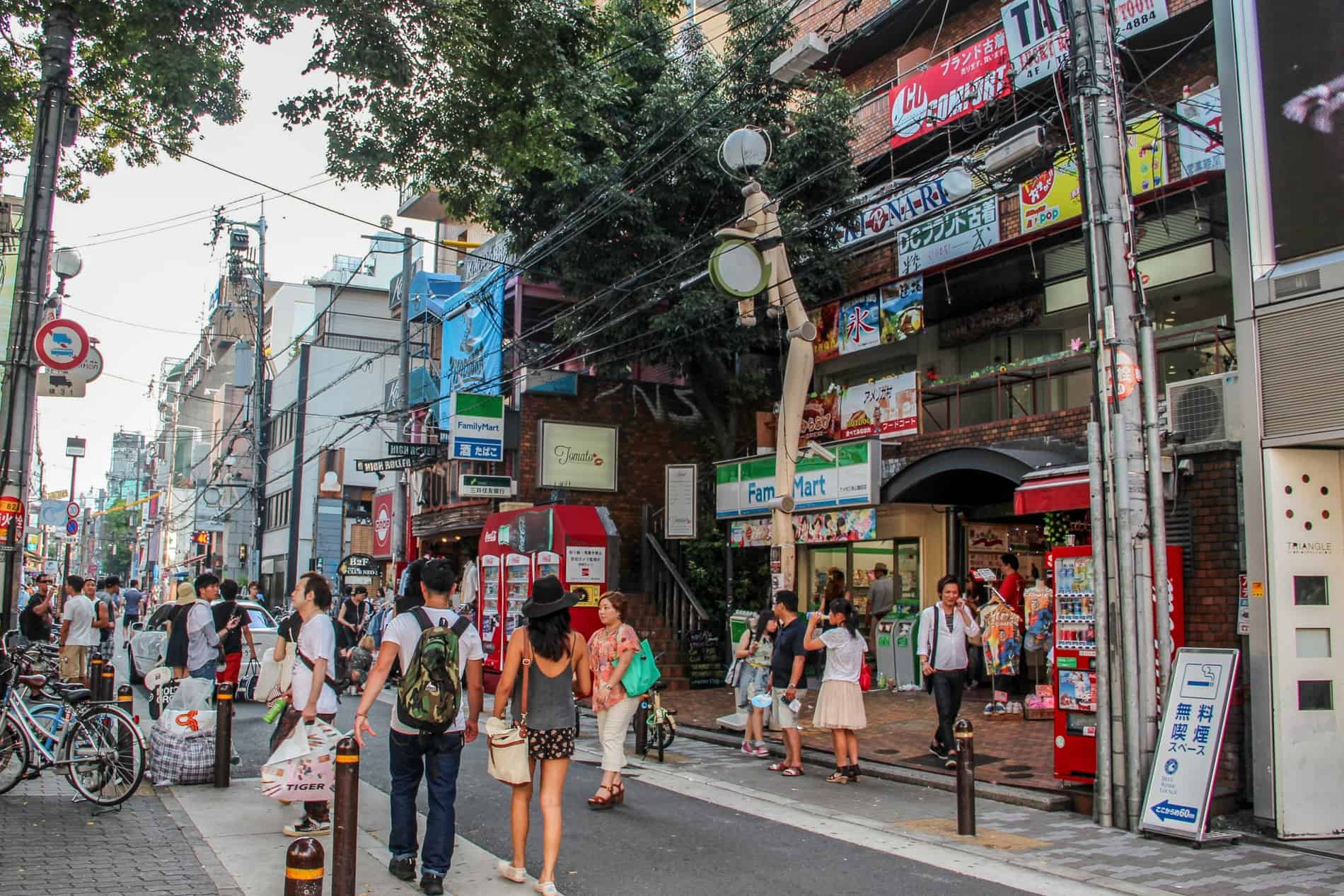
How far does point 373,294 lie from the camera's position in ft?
151

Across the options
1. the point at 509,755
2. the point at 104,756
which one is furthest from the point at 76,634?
the point at 509,755

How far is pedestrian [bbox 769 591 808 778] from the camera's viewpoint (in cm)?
1066

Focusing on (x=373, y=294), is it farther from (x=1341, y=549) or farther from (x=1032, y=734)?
(x=1341, y=549)

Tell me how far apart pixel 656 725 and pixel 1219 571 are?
5731 millimetres

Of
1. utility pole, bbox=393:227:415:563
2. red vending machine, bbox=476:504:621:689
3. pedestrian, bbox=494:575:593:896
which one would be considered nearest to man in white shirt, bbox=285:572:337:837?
pedestrian, bbox=494:575:593:896

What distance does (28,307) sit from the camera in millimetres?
10062

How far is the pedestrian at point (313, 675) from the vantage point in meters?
7.35

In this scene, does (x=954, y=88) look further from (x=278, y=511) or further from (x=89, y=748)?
(x=278, y=511)

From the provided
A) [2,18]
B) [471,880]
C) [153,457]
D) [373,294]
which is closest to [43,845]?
[471,880]

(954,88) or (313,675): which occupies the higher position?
(954,88)

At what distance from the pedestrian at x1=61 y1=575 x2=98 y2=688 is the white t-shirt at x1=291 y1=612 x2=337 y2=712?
9099 millimetres

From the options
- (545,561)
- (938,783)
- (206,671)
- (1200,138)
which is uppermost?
(1200,138)

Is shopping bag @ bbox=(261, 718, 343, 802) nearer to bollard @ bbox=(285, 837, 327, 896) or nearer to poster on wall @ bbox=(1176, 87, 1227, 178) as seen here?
bollard @ bbox=(285, 837, 327, 896)

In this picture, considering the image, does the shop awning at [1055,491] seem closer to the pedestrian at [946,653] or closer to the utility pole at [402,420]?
the pedestrian at [946,653]
